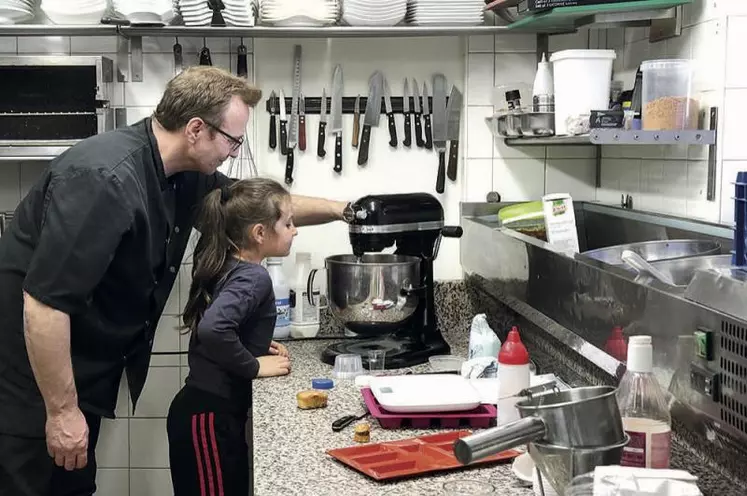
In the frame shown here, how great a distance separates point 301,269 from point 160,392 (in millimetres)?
696

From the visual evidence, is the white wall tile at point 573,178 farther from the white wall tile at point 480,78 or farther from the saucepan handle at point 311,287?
the saucepan handle at point 311,287

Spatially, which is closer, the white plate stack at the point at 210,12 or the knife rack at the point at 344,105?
the white plate stack at the point at 210,12

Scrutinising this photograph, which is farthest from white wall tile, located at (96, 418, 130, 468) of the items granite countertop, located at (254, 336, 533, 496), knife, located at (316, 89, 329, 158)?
knife, located at (316, 89, 329, 158)

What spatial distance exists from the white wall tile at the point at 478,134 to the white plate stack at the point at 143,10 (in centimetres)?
105

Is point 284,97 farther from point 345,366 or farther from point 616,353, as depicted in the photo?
point 616,353

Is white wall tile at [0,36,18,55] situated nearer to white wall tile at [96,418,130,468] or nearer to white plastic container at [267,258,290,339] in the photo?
white plastic container at [267,258,290,339]

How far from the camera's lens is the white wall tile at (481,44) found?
3.09 metres

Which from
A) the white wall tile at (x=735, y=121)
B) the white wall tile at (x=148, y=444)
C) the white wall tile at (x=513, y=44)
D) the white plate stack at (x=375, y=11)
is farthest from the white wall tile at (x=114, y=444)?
the white wall tile at (x=735, y=121)

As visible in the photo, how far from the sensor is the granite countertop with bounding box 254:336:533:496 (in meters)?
1.56

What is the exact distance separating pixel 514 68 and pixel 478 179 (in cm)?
39

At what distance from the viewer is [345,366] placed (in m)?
2.41

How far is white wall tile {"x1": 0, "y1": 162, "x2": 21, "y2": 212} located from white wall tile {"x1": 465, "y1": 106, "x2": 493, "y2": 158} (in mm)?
1543

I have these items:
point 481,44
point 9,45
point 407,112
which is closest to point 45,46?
point 9,45

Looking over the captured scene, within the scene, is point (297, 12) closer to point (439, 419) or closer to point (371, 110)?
point (371, 110)
